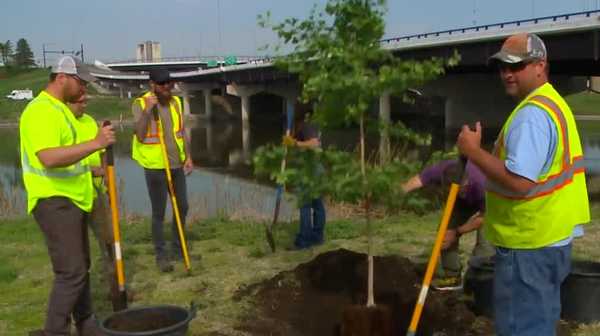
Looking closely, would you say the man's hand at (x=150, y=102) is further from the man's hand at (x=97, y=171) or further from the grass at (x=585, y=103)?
the grass at (x=585, y=103)

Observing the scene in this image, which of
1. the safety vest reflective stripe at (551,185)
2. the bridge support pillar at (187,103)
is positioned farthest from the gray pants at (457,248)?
the bridge support pillar at (187,103)

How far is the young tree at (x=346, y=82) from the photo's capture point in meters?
4.28

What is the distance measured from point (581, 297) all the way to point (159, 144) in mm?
4074

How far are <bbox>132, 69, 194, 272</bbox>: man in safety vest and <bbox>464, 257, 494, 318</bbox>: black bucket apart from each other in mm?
3050

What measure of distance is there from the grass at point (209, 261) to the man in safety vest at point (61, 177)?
0.86m

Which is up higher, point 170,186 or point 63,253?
point 170,186

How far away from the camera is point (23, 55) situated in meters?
128

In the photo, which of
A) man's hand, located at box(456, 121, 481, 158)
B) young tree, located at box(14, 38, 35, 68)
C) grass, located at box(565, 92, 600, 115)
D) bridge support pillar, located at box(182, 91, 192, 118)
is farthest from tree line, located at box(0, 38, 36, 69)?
man's hand, located at box(456, 121, 481, 158)

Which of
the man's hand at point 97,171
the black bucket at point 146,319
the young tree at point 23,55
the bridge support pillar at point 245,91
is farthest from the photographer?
the young tree at point 23,55

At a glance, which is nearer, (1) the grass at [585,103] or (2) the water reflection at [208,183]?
(2) the water reflection at [208,183]

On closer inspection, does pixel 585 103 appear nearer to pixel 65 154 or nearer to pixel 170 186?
pixel 170 186

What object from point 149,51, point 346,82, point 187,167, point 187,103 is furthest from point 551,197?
point 149,51

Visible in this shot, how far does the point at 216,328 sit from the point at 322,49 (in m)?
2.31

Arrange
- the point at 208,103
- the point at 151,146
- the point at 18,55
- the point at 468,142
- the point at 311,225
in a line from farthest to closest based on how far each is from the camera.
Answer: the point at 18,55 → the point at 208,103 → the point at 311,225 → the point at 151,146 → the point at 468,142
